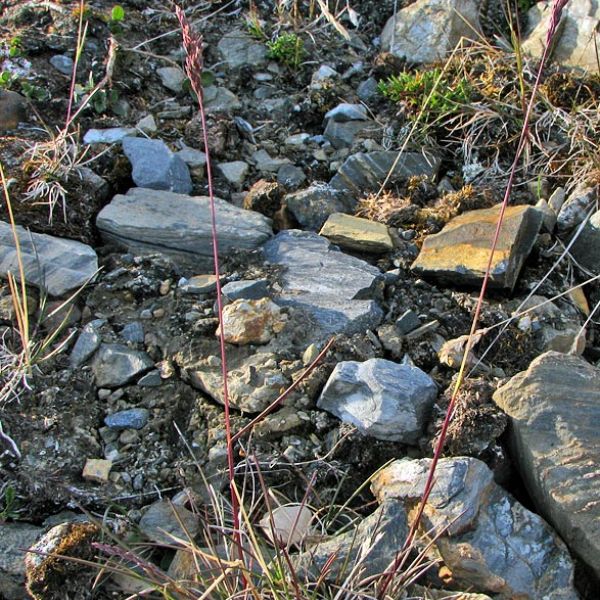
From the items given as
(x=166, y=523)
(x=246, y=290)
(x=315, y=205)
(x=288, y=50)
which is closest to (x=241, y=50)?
(x=288, y=50)

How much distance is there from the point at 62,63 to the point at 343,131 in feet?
5.38

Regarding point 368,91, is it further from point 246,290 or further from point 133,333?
point 133,333

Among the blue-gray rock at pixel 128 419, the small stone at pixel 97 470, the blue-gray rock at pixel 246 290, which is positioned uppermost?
the blue-gray rock at pixel 246 290

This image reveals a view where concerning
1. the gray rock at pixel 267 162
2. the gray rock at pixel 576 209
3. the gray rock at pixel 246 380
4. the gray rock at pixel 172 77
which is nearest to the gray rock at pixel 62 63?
the gray rock at pixel 172 77

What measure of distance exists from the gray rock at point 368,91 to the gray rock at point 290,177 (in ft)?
2.57

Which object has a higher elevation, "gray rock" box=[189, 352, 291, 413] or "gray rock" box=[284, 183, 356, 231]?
"gray rock" box=[284, 183, 356, 231]

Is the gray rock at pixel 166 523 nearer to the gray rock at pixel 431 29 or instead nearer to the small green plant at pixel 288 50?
the small green plant at pixel 288 50

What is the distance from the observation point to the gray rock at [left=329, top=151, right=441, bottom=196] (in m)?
4.15

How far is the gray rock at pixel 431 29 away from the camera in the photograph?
482 centimetres

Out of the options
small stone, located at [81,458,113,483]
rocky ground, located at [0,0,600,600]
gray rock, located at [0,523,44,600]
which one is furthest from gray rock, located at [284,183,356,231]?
gray rock, located at [0,523,44,600]

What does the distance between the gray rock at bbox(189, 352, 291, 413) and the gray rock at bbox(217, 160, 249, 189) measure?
4.27 ft

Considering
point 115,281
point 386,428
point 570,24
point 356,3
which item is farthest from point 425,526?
point 356,3

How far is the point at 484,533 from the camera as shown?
101 inches

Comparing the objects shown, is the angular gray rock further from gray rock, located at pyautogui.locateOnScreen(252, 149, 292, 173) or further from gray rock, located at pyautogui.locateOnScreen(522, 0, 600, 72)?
gray rock, located at pyautogui.locateOnScreen(522, 0, 600, 72)
